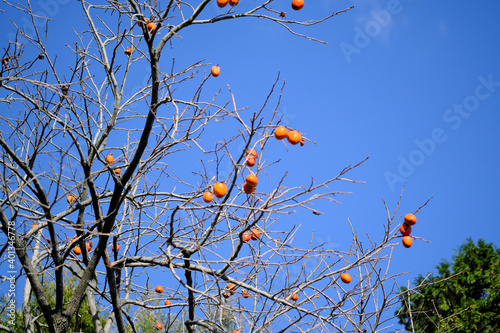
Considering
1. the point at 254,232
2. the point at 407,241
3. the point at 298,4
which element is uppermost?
the point at 298,4

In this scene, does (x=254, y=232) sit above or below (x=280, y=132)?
below

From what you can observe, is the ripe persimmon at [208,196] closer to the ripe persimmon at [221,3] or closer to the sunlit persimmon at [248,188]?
the sunlit persimmon at [248,188]

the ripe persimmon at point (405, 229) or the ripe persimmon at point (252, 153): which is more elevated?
the ripe persimmon at point (252, 153)

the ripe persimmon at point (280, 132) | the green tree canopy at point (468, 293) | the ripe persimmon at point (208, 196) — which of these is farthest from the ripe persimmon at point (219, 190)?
the green tree canopy at point (468, 293)

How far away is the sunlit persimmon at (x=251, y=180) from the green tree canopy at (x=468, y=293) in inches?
211

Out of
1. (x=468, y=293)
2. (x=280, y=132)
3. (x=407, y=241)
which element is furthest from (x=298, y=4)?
(x=468, y=293)

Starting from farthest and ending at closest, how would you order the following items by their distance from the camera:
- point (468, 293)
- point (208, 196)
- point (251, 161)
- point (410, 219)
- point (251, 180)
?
point (468, 293), point (410, 219), point (251, 161), point (208, 196), point (251, 180)

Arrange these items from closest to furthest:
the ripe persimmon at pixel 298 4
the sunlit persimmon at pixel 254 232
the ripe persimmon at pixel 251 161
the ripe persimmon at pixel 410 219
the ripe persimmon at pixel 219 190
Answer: the ripe persimmon at pixel 219 190 < the ripe persimmon at pixel 251 161 < the sunlit persimmon at pixel 254 232 < the ripe persimmon at pixel 410 219 < the ripe persimmon at pixel 298 4

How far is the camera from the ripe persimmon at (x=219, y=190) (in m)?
3.23

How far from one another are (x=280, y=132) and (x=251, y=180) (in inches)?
19.7

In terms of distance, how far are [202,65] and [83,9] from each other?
148 centimetres

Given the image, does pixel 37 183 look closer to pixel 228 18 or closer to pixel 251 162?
pixel 251 162

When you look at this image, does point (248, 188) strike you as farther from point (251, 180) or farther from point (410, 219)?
point (410, 219)

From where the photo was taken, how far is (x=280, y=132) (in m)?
3.42
